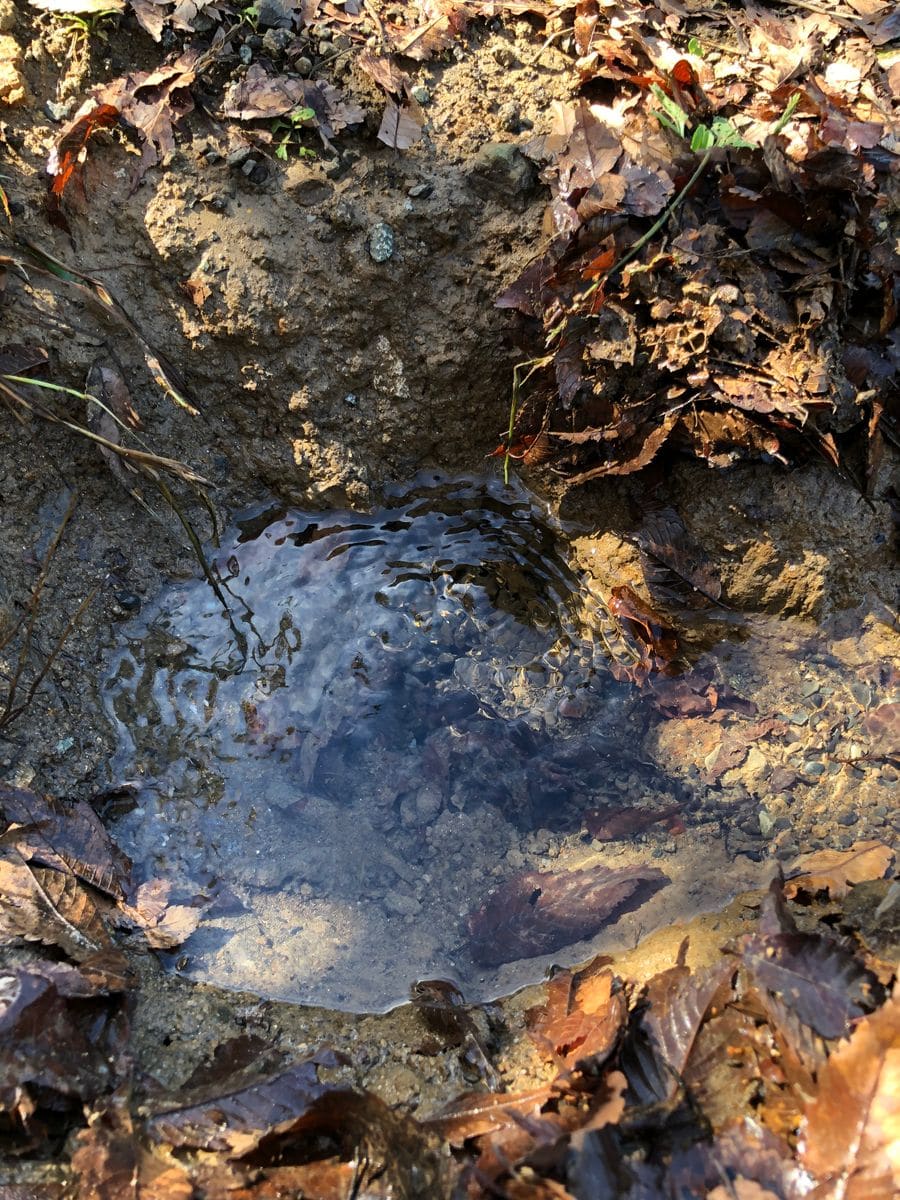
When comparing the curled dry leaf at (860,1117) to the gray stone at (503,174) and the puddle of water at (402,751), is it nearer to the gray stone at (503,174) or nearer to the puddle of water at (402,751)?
the puddle of water at (402,751)

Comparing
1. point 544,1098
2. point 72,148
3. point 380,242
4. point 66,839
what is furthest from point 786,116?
point 66,839

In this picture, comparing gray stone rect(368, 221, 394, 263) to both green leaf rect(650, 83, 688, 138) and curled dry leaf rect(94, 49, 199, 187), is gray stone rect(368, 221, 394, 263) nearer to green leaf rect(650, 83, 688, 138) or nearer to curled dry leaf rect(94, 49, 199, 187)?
curled dry leaf rect(94, 49, 199, 187)

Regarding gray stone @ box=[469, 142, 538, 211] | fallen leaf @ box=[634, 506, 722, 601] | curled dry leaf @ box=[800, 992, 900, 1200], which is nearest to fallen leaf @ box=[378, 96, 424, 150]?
gray stone @ box=[469, 142, 538, 211]

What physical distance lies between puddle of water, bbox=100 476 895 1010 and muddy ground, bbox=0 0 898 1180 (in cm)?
19

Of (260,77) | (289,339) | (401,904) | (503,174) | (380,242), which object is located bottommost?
(401,904)

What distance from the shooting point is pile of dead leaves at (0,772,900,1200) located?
1.77 meters

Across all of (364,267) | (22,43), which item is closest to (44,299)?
(22,43)

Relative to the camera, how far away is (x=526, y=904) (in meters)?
2.71

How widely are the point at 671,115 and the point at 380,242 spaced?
1.04 metres

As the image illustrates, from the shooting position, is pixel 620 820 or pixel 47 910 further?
pixel 620 820

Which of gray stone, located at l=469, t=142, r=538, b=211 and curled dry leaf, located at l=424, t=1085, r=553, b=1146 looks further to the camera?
gray stone, located at l=469, t=142, r=538, b=211

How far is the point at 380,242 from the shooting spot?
2830 mm

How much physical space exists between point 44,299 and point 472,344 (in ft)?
4.79

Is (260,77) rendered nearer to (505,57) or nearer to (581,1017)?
(505,57)
